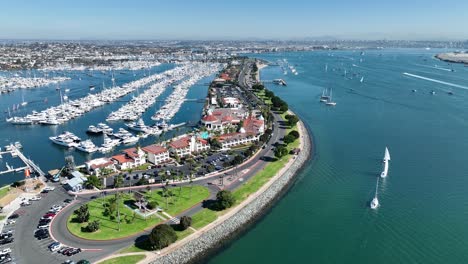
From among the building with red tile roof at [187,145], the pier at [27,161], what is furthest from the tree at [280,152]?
the pier at [27,161]

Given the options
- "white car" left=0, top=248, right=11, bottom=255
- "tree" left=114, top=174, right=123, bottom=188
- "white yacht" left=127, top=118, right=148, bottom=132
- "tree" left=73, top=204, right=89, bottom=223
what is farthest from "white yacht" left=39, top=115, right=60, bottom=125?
"white car" left=0, top=248, right=11, bottom=255

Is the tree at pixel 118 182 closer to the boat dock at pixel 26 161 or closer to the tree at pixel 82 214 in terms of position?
the tree at pixel 82 214

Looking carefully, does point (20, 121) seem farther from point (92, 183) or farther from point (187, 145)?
point (92, 183)

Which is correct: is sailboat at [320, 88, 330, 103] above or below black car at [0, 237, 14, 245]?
above

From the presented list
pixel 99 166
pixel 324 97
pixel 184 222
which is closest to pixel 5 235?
pixel 99 166

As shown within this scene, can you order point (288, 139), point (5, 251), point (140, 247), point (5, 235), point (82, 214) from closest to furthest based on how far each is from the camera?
point (5, 251)
point (140, 247)
point (5, 235)
point (82, 214)
point (288, 139)

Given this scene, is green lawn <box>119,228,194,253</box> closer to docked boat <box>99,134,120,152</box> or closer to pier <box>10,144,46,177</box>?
pier <box>10,144,46,177</box>

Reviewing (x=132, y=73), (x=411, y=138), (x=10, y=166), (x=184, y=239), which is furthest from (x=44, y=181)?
(x=132, y=73)
